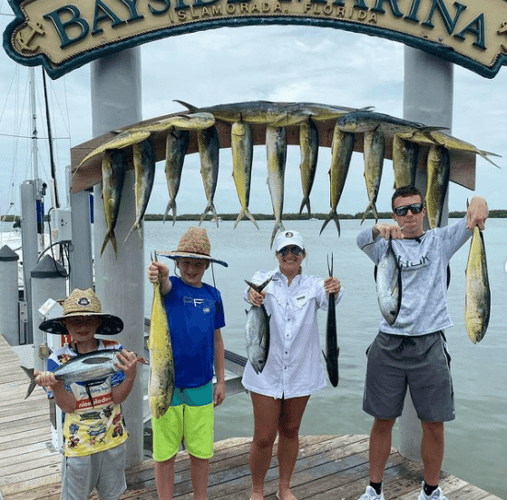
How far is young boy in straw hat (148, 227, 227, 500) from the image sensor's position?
3090mm

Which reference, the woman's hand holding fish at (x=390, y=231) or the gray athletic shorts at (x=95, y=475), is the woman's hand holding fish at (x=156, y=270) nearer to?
the gray athletic shorts at (x=95, y=475)

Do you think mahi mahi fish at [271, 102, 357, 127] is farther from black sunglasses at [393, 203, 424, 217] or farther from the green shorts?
the green shorts

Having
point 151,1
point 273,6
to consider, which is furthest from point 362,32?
point 151,1

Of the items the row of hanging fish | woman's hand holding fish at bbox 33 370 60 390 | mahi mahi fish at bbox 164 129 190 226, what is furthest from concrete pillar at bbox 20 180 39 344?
woman's hand holding fish at bbox 33 370 60 390

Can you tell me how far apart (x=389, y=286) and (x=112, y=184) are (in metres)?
1.96

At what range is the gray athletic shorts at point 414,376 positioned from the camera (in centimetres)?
318

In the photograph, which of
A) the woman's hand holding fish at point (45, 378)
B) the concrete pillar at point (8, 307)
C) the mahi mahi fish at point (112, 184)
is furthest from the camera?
the concrete pillar at point (8, 307)

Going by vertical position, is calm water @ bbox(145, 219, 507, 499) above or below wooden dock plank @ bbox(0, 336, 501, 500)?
below

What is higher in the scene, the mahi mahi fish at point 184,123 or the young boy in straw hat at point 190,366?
the mahi mahi fish at point 184,123

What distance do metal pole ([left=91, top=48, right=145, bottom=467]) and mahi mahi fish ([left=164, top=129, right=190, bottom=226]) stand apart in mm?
535

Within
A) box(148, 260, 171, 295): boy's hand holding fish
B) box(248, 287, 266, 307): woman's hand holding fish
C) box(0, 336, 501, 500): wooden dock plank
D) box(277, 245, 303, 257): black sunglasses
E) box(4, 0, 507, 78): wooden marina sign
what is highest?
box(4, 0, 507, 78): wooden marina sign

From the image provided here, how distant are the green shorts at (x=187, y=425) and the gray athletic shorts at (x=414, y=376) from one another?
103 centimetres

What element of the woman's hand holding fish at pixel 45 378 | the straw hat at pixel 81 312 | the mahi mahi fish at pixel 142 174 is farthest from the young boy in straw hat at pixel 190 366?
the woman's hand holding fish at pixel 45 378

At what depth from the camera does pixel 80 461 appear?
2891 millimetres
